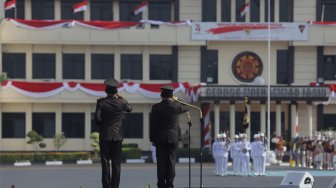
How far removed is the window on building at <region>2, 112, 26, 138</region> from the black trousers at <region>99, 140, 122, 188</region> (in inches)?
1634

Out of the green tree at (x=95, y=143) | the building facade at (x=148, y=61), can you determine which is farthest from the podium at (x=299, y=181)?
the building facade at (x=148, y=61)

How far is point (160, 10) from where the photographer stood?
57812 mm

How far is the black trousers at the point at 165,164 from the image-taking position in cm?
1590

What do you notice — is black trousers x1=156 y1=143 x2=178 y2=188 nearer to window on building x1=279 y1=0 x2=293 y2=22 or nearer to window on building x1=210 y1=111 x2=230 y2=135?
window on building x1=210 y1=111 x2=230 y2=135

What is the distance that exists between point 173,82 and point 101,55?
17.2ft

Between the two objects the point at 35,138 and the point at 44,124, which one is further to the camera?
the point at 44,124

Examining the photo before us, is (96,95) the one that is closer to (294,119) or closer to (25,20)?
(25,20)

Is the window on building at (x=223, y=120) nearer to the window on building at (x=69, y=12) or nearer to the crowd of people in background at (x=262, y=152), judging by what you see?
the crowd of people in background at (x=262, y=152)

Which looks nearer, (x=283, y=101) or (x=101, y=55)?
(x=283, y=101)

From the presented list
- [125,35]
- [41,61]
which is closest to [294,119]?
[125,35]

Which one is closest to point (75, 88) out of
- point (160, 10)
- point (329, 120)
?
point (160, 10)

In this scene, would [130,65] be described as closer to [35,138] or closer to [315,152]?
[35,138]

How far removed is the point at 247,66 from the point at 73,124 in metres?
12.5

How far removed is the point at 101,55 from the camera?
56.4m
